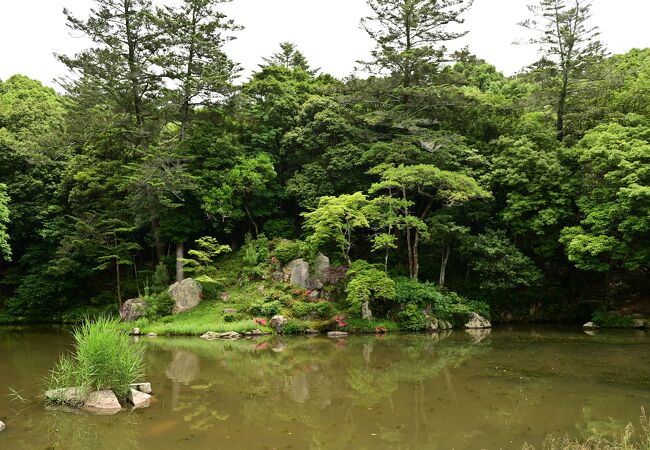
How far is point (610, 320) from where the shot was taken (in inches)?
742

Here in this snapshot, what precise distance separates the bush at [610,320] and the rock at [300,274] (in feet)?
41.4

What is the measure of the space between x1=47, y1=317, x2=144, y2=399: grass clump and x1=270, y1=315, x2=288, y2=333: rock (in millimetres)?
9751

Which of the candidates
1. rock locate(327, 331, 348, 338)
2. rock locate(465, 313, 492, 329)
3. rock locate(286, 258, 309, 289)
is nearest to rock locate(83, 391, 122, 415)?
rock locate(327, 331, 348, 338)

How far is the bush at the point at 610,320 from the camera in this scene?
1858 cm

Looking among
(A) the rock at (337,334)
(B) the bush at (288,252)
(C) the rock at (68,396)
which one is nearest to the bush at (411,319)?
(A) the rock at (337,334)

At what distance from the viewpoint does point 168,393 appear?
29.5 ft

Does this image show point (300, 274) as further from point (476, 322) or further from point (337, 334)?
point (476, 322)

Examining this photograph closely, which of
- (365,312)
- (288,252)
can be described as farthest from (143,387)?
(288,252)

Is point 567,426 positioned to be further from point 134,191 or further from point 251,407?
point 134,191

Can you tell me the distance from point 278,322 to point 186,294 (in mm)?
5059

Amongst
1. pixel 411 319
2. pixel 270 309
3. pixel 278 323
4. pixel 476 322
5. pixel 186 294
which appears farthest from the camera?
pixel 186 294

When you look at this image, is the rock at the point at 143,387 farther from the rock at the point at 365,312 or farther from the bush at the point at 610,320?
the bush at the point at 610,320

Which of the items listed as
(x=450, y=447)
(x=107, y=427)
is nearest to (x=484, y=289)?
(x=450, y=447)

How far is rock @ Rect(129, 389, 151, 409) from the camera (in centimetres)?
802
